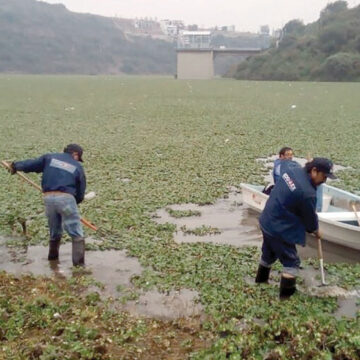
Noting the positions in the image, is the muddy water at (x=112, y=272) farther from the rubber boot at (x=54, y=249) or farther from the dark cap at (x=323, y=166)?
the dark cap at (x=323, y=166)

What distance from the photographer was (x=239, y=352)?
538 centimetres

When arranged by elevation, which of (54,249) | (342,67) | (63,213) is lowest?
(54,249)

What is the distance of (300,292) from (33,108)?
30.8m

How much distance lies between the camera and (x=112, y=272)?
27.7 feet

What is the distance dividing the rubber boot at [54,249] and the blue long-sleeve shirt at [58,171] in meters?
0.94

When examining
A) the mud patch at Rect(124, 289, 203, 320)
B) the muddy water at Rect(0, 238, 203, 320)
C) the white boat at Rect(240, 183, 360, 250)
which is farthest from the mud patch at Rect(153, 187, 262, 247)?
the mud patch at Rect(124, 289, 203, 320)

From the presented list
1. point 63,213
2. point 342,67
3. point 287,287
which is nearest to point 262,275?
point 287,287

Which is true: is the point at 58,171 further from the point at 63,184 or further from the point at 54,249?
the point at 54,249

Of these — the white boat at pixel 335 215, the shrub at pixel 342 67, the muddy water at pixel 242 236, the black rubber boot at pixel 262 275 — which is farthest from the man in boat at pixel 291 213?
the shrub at pixel 342 67

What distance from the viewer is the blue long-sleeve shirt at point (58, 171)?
316 inches

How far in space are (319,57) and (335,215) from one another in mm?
87223

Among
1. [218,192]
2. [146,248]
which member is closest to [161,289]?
[146,248]

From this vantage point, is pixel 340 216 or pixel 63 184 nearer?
pixel 63 184

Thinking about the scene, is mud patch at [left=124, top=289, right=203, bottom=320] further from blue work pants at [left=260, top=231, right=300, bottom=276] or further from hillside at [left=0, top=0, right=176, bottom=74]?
hillside at [left=0, top=0, right=176, bottom=74]
